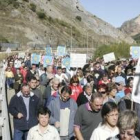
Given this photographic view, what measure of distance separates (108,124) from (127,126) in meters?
1.59

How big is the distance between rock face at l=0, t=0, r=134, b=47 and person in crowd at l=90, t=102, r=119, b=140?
203 feet

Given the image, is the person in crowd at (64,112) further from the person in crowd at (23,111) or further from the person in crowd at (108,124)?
the person in crowd at (108,124)

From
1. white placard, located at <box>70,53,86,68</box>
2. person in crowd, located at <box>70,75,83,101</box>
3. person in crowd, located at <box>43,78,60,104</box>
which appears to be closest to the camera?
person in crowd, located at <box>43,78,60,104</box>

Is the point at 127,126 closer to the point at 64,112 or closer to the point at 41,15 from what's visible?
the point at 64,112

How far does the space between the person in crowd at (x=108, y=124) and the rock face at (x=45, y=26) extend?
62.0 metres

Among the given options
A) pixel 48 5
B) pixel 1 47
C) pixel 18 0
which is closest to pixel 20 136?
pixel 1 47

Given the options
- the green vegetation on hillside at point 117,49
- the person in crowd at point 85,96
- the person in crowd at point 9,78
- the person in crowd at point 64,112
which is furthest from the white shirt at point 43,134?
the green vegetation on hillside at point 117,49

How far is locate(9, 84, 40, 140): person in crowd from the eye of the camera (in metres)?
8.09

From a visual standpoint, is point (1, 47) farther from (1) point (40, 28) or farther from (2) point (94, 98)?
(2) point (94, 98)

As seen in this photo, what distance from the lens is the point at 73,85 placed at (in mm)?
10875

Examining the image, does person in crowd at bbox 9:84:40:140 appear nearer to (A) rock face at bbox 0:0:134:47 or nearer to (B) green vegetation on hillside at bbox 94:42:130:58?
(B) green vegetation on hillside at bbox 94:42:130:58

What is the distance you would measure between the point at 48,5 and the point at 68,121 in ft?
379

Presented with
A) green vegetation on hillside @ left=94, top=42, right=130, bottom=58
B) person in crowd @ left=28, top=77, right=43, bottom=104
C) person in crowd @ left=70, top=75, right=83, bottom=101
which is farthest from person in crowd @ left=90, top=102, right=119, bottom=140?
green vegetation on hillside @ left=94, top=42, right=130, bottom=58

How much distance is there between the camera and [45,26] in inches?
3784
